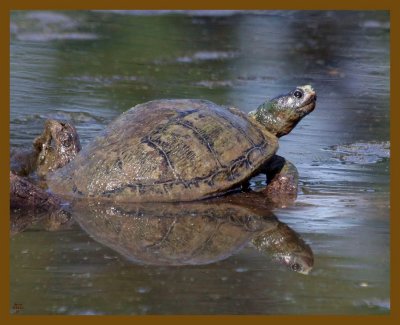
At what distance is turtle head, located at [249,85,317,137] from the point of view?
29.7 ft

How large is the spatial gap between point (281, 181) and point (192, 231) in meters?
1.39

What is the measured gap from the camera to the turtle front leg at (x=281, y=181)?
8.38 m

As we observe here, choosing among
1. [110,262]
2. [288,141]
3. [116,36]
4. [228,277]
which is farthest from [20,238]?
[116,36]

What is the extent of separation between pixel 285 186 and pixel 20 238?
2502mm

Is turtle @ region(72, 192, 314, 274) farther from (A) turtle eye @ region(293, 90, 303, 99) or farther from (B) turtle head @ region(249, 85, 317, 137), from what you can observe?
(A) turtle eye @ region(293, 90, 303, 99)

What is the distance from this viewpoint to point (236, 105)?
11672 millimetres

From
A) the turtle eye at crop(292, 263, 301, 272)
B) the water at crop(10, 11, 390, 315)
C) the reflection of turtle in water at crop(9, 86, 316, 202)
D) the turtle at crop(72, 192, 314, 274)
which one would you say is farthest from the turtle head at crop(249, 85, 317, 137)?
the turtle eye at crop(292, 263, 301, 272)

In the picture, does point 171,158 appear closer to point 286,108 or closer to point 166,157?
point 166,157

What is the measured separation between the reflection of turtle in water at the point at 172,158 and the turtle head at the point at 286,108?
1.11 ft

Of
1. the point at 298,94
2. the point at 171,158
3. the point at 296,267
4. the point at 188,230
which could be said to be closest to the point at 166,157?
the point at 171,158

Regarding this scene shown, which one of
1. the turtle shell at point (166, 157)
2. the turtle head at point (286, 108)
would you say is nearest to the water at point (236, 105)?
the turtle head at point (286, 108)

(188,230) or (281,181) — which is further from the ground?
(281,181)

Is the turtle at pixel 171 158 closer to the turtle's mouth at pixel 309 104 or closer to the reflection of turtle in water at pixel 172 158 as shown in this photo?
the reflection of turtle in water at pixel 172 158

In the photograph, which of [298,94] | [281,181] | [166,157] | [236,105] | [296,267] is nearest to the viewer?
[296,267]
